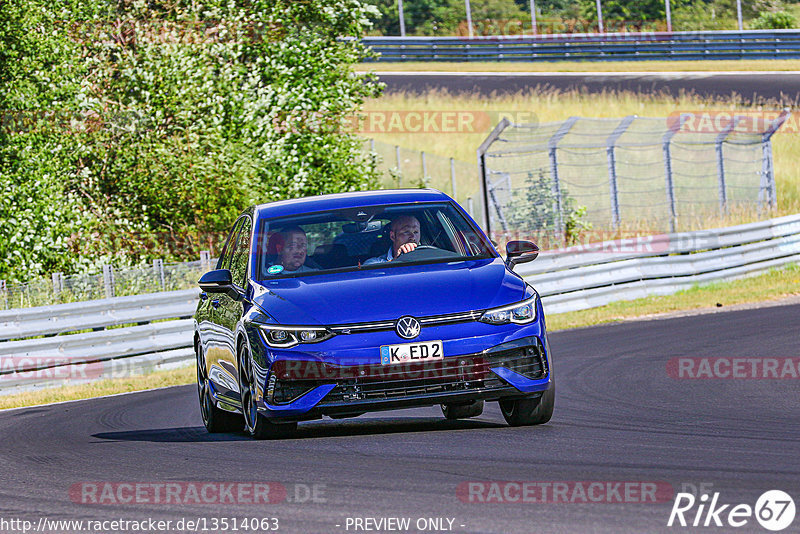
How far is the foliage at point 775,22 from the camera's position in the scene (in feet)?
197

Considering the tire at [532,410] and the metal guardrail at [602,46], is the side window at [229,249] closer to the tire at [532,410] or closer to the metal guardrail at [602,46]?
the tire at [532,410]

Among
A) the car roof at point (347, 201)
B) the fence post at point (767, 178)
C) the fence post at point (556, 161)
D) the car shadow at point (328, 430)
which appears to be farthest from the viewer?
the fence post at point (767, 178)

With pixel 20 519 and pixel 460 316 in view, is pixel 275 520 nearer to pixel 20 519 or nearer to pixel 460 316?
pixel 20 519

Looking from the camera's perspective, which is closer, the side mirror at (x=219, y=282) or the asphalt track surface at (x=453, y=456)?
the asphalt track surface at (x=453, y=456)

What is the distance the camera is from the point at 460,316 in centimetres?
800

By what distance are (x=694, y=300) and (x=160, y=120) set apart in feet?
31.4

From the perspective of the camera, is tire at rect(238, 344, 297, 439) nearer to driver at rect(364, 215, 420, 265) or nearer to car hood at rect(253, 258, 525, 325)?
car hood at rect(253, 258, 525, 325)

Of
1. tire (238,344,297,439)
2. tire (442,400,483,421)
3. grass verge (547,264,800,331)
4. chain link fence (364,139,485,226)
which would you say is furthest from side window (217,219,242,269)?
chain link fence (364,139,485,226)

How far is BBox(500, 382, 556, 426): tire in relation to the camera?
8477 millimetres

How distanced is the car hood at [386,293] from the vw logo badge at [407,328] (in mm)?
41

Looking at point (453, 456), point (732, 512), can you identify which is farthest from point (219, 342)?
point (732, 512)

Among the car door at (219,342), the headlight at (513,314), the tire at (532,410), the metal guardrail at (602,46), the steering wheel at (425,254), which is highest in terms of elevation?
the steering wheel at (425,254)

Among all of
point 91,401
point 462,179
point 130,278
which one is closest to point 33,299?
point 130,278

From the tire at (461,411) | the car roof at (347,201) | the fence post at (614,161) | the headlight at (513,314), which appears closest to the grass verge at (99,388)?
the car roof at (347,201)
